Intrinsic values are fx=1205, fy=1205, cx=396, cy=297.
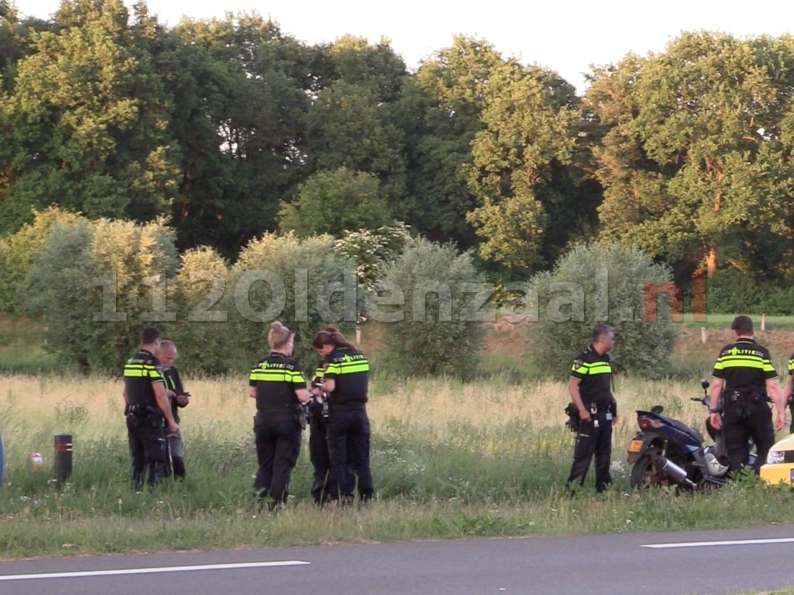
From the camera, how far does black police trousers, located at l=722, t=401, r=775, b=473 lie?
43.2ft

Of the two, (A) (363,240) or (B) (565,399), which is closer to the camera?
(B) (565,399)

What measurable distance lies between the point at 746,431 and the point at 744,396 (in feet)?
1.44

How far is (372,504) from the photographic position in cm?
1198

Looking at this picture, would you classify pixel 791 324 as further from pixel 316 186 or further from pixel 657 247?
pixel 316 186

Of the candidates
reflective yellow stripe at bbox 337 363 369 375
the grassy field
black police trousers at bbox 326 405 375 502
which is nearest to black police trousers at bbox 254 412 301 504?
the grassy field

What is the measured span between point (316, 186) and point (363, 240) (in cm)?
487

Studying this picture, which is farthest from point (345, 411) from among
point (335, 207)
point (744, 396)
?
point (335, 207)

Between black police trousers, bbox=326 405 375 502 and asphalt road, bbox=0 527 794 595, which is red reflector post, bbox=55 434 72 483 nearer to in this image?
black police trousers, bbox=326 405 375 502

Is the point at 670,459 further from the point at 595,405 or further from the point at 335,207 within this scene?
the point at 335,207

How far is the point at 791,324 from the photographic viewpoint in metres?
53.1

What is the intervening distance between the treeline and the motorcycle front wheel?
4201cm

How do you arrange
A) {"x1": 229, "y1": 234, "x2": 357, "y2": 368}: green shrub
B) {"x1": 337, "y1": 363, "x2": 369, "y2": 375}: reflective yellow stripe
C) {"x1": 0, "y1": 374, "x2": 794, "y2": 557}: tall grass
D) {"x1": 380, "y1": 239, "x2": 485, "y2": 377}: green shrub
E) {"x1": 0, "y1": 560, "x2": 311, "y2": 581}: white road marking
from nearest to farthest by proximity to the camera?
{"x1": 0, "y1": 560, "x2": 311, "y2": 581}: white road marking → {"x1": 0, "y1": 374, "x2": 794, "y2": 557}: tall grass → {"x1": 337, "y1": 363, "x2": 369, "y2": 375}: reflective yellow stripe → {"x1": 380, "y1": 239, "x2": 485, "y2": 377}: green shrub → {"x1": 229, "y1": 234, "x2": 357, "y2": 368}: green shrub

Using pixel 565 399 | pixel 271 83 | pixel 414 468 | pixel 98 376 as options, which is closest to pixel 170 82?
pixel 271 83

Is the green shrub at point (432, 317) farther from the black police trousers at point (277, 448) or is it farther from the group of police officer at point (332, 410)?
the black police trousers at point (277, 448)
